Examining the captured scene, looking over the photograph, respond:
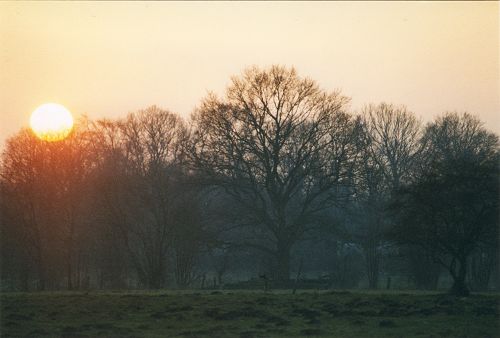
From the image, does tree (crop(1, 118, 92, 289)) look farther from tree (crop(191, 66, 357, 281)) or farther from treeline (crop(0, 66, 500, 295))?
tree (crop(191, 66, 357, 281))

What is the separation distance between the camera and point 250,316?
98.2 feet

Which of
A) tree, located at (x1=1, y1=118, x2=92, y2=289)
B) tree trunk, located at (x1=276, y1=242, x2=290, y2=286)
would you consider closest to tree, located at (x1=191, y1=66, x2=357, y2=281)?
tree trunk, located at (x1=276, y1=242, x2=290, y2=286)

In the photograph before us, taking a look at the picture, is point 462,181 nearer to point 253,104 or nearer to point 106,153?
point 253,104

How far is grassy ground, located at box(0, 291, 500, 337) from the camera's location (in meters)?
25.1

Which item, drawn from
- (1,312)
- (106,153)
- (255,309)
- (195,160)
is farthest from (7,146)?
(255,309)

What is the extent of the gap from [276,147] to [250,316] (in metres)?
28.1

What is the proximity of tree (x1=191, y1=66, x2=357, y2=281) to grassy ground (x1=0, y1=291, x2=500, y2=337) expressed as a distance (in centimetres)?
1791

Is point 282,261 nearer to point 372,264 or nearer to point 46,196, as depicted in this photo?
point 372,264

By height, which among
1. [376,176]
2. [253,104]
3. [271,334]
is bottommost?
[271,334]

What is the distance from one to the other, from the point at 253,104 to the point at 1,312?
100ft

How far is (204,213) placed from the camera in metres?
57.0

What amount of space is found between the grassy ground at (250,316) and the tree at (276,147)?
58.8 ft

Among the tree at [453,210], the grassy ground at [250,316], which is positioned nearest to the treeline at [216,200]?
the tree at [453,210]

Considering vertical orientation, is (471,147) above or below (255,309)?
above
